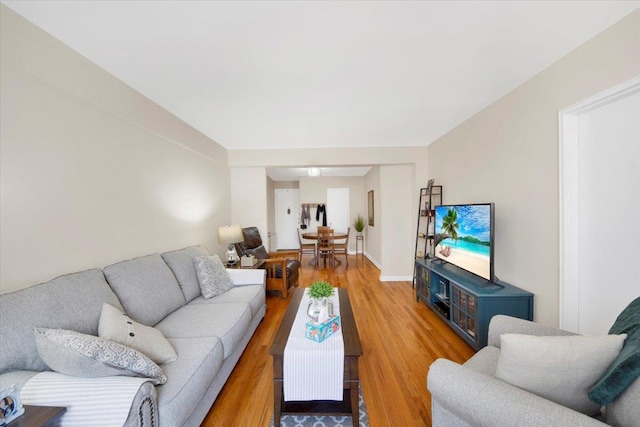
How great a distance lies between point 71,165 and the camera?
5.35ft

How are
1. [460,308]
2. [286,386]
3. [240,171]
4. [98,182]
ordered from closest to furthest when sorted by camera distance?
[286,386] < [98,182] < [460,308] < [240,171]

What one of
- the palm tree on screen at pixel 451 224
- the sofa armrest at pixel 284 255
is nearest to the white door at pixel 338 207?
the sofa armrest at pixel 284 255

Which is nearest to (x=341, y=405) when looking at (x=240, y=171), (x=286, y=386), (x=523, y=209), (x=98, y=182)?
(x=286, y=386)

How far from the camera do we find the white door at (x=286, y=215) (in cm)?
774

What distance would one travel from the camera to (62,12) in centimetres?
133

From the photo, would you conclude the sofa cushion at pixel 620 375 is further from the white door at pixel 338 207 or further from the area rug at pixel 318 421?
the white door at pixel 338 207

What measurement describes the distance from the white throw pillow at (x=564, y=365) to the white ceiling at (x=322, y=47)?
1.70 m

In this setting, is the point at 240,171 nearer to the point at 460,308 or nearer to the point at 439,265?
the point at 439,265

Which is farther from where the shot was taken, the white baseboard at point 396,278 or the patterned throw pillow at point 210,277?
the white baseboard at point 396,278

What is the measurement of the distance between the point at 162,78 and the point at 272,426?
2.75 metres

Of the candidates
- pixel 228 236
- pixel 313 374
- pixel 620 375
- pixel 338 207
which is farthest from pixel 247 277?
pixel 338 207

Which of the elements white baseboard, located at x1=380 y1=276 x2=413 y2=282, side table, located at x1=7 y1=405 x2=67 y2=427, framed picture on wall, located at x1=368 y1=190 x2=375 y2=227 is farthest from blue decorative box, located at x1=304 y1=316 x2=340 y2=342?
framed picture on wall, located at x1=368 y1=190 x2=375 y2=227

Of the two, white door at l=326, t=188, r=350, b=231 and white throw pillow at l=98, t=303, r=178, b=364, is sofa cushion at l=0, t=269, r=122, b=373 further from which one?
white door at l=326, t=188, r=350, b=231

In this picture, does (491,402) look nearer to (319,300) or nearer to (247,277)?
(319,300)
